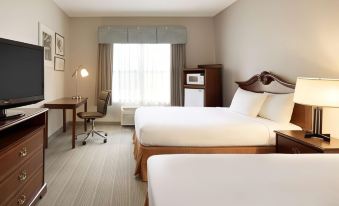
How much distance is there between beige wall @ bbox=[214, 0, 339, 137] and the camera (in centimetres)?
274

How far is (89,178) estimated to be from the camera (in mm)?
3076

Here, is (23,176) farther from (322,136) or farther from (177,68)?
(177,68)

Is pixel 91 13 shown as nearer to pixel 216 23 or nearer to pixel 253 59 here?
pixel 216 23

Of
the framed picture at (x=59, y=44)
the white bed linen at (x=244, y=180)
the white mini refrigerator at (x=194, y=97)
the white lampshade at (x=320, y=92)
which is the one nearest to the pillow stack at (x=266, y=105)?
the white lampshade at (x=320, y=92)

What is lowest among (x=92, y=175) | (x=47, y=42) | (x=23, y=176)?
(x=92, y=175)

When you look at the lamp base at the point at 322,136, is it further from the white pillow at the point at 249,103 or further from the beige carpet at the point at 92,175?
the beige carpet at the point at 92,175

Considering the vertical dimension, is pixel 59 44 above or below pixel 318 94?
above

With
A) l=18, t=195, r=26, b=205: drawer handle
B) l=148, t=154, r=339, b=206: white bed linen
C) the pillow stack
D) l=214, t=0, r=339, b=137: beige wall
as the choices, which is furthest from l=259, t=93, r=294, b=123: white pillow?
l=18, t=195, r=26, b=205: drawer handle

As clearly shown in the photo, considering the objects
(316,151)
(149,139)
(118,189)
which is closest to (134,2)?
(149,139)

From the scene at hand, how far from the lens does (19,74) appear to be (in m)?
2.25

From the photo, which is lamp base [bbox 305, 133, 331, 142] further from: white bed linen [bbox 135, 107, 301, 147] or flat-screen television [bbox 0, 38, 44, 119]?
flat-screen television [bbox 0, 38, 44, 119]

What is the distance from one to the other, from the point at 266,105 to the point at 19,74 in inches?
113

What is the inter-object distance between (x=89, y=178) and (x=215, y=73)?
356 cm

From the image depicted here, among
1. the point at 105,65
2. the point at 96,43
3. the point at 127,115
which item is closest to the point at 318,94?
the point at 127,115
